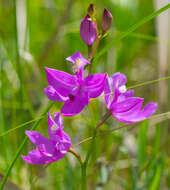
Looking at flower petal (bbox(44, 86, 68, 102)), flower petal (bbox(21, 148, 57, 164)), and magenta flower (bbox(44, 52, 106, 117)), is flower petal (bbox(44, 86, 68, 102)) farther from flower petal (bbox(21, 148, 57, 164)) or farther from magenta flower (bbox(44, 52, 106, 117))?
flower petal (bbox(21, 148, 57, 164))

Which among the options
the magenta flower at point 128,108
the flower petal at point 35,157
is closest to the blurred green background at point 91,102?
the flower petal at point 35,157

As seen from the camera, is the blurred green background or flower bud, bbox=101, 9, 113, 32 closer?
flower bud, bbox=101, 9, 113, 32

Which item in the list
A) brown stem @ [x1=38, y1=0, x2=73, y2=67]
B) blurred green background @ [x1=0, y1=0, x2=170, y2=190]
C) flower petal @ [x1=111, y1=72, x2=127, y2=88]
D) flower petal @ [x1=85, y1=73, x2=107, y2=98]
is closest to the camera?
flower petal @ [x1=85, y1=73, x2=107, y2=98]

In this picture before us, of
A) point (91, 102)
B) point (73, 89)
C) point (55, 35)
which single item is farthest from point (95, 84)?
point (55, 35)

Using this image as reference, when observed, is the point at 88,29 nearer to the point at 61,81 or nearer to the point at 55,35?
the point at 61,81

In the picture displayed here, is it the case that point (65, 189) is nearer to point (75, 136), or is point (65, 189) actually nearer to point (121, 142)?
point (121, 142)

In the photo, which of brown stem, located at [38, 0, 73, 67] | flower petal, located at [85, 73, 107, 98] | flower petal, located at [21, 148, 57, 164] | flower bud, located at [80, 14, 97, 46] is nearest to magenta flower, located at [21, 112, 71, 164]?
flower petal, located at [21, 148, 57, 164]

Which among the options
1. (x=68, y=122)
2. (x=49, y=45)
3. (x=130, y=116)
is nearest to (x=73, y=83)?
(x=130, y=116)
